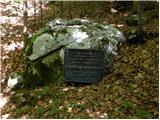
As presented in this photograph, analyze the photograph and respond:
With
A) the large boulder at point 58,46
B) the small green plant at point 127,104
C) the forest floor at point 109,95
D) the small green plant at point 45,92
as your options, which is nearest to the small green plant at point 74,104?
the forest floor at point 109,95

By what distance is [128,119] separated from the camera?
6.25 m

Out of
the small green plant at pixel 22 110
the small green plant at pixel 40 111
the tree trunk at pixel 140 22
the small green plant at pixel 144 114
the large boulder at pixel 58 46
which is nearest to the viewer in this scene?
the small green plant at pixel 144 114

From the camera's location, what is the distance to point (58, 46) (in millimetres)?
8352

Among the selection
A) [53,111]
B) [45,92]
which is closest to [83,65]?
[45,92]

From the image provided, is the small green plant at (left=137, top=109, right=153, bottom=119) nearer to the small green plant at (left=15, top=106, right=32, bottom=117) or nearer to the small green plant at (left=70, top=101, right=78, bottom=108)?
the small green plant at (left=70, top=101, right=78, bottom=108)

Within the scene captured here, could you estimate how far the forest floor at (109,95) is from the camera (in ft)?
21.5

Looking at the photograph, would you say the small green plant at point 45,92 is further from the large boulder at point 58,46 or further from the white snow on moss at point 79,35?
the white snow on moss at point 79,35

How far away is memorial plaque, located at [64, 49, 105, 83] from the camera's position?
7637 mm

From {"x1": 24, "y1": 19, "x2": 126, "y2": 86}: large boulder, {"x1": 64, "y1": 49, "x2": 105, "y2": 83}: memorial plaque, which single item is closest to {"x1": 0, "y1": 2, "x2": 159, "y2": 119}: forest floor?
{"x1": 64, "y1": 49, "x2": 105, "y2": 83}: memorial plaque

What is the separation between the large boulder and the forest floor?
294 millimetres

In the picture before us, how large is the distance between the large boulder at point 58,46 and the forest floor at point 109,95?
29 cm

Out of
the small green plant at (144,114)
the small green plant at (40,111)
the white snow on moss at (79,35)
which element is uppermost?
the white snow on moss at (79,35)

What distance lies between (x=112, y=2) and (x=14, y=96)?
6516 millimetres

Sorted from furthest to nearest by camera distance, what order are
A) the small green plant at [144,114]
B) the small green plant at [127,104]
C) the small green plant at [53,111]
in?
the small green plant at [53,111]
the small green plant at [127,104]
the small green plant at [144,114]
